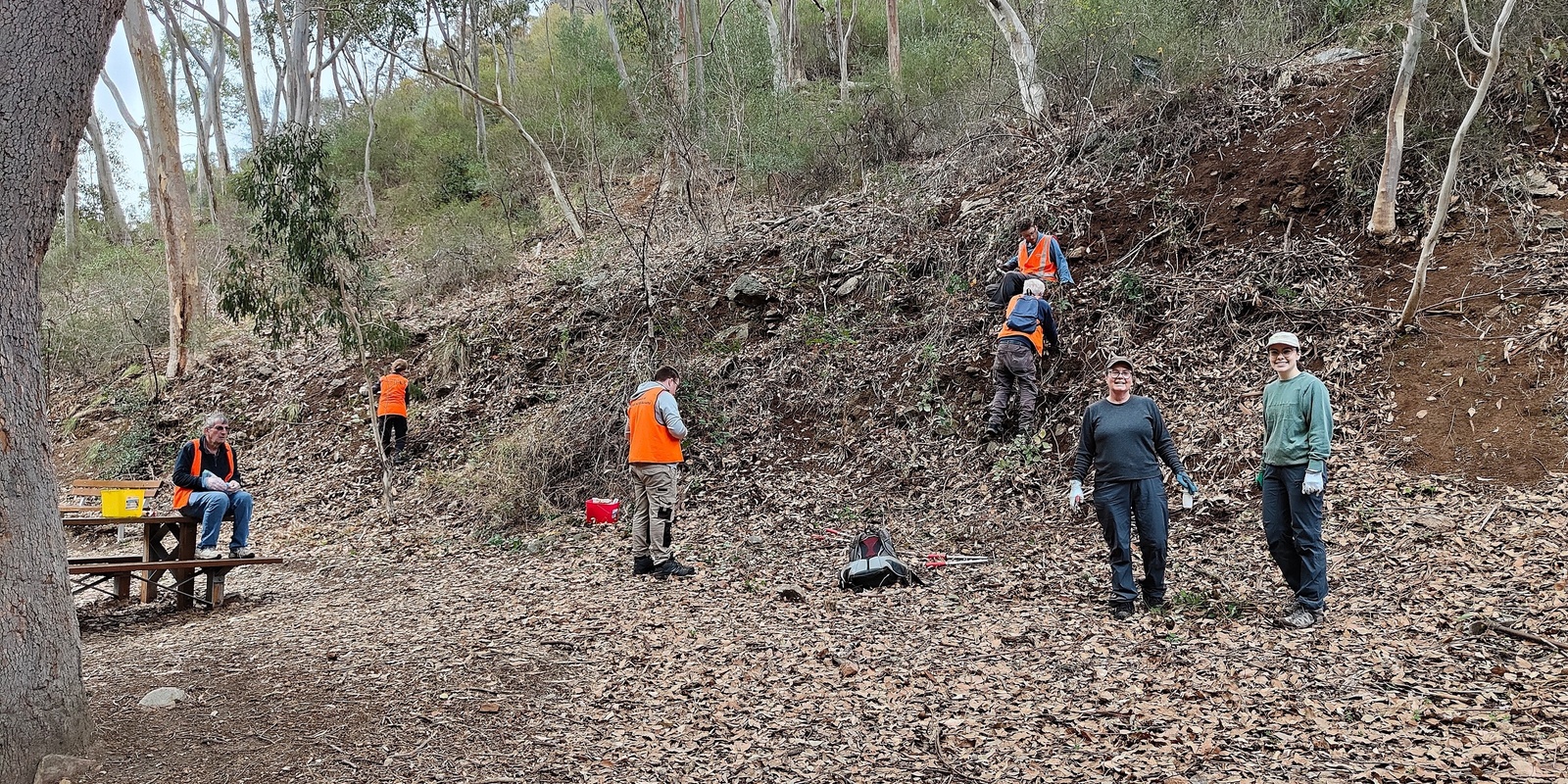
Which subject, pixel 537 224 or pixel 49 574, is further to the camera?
pixel 537 224

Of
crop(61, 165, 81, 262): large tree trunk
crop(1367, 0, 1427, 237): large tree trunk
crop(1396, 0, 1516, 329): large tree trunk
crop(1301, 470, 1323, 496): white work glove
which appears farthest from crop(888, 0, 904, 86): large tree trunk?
crop(61, 165, 81, 262): large tree trunk

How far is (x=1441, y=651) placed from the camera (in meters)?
4.69

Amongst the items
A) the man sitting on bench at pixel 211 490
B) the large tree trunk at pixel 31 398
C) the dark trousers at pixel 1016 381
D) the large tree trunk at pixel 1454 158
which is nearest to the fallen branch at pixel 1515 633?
the large tree trunk at pixel 1454 158

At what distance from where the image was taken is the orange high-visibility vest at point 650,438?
24.4 feet

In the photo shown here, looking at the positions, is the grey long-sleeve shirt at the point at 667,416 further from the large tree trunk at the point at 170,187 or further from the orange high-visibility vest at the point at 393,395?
the large tree trunk at the point at 170,187

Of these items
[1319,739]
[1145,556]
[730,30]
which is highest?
[730,30]

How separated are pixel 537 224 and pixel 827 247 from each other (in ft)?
30.7

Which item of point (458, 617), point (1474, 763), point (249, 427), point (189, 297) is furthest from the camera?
point (189, 297)

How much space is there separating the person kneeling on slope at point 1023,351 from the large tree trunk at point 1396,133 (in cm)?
341

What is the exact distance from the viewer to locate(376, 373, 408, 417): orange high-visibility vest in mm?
12078

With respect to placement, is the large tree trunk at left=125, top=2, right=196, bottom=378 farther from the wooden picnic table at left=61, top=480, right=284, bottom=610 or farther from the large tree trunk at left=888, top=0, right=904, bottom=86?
the large tree trunk at left=888, top=0, right=904, bottom=86

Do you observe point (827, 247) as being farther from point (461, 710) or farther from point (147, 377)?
point (147, 377)

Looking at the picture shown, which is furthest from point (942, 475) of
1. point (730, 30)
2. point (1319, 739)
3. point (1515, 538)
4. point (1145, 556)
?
point (730, 30)

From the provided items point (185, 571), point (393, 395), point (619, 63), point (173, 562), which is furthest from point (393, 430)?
point (619, 63)
